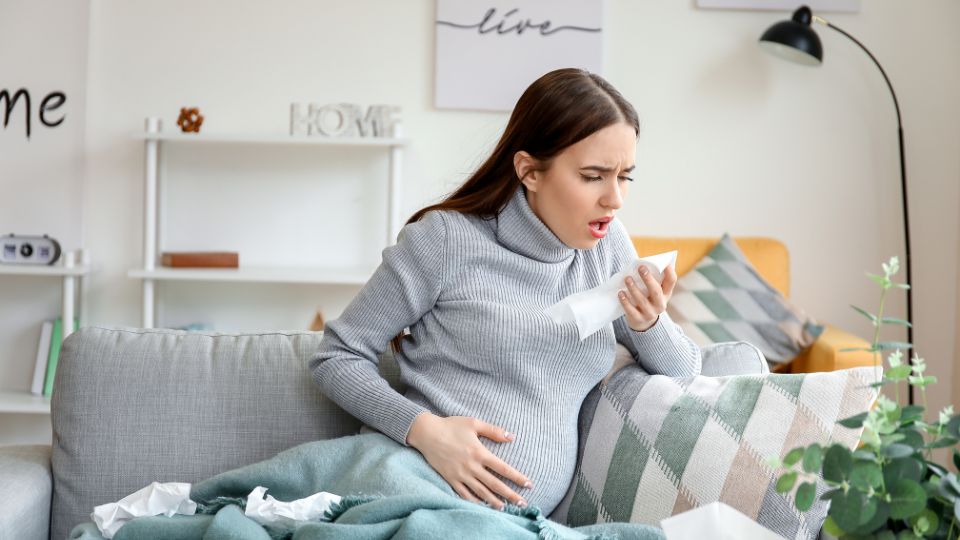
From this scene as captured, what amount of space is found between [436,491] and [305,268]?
2368mm

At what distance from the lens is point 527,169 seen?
66.9 inches

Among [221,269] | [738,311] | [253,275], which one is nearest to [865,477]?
[738,311]

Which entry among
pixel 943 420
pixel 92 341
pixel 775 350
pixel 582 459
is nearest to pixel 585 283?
pixel 582 459

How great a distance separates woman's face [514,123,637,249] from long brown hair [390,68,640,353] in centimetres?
2

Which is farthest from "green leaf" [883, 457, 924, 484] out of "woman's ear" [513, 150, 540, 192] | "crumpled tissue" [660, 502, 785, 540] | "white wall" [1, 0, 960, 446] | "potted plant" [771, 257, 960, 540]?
"white wall" [1, 0, 960, 446]

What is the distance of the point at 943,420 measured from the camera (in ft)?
2.58

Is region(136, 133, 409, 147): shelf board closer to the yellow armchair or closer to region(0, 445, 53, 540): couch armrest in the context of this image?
the yellow armchair

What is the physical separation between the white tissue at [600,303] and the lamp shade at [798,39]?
2.03m

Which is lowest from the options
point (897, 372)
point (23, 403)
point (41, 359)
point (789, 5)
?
point (23, 403)

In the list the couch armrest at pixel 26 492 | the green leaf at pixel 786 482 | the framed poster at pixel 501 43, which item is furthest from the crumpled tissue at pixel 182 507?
the framed poster at pixel 501 43

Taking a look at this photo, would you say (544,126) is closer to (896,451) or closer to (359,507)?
(359,507)

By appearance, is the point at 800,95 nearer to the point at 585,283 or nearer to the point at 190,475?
the point at 585,283

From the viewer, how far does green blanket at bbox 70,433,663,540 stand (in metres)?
1.21

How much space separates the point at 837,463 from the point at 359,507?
65 centimetres
